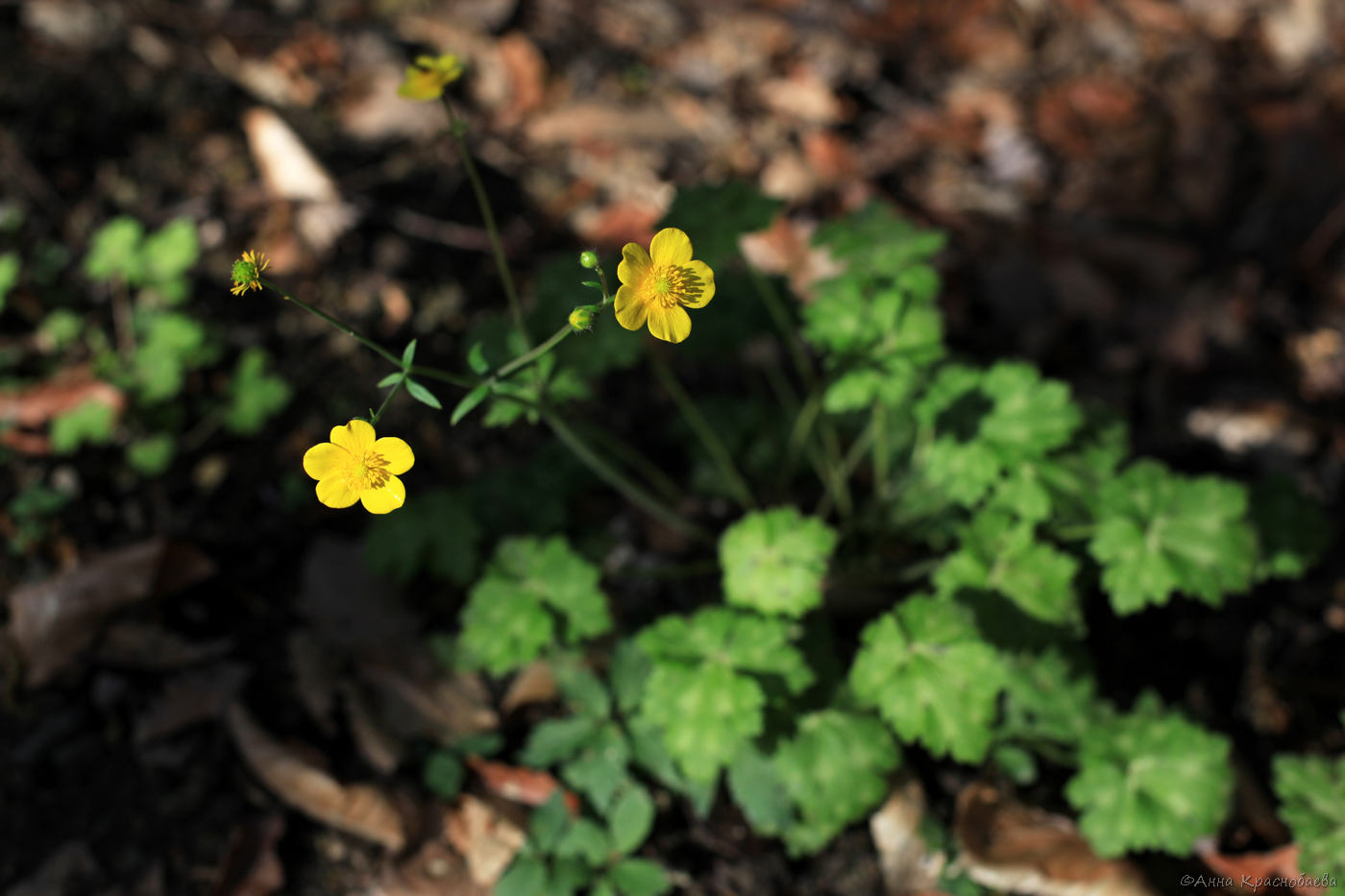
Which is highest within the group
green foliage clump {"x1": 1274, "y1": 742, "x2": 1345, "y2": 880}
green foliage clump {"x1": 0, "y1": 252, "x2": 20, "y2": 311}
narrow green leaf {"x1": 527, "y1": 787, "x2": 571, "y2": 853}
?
green foliage clump {"x1": 1274, "y1": 742, "x2": 1345, "y2": 880}

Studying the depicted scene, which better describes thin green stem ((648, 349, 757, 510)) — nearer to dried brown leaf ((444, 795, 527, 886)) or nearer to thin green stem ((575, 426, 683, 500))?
thin green stem ((575, 426, 683, 500))

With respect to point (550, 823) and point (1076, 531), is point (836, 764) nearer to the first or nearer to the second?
point (550, 823)

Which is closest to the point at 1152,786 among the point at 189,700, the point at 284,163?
the point at 189,700

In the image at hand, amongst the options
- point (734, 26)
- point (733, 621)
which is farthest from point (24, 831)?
point (734, 26)

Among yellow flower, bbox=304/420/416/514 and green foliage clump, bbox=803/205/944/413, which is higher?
green foliage clump, bbox=803/205/944/413

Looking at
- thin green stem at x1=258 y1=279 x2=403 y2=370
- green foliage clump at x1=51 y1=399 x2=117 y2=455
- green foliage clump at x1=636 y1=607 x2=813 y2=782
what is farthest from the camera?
green foliage clump at x1=51 y1=399 x2=117 y2=455

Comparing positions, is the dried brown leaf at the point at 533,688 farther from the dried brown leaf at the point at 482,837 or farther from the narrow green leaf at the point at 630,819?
the narrow green leaf at the point at 630,819

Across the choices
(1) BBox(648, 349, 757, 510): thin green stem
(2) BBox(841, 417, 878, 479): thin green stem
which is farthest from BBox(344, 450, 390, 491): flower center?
(2) BBox(841, 417, 878, 479): thin green stem
